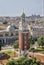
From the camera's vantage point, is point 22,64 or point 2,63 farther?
point 2,63

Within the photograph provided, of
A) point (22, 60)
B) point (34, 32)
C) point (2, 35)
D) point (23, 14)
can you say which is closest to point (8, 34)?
point (2, 35)

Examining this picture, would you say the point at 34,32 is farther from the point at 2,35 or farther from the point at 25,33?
the point at 25,33

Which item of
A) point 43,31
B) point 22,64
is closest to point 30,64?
point 22,64

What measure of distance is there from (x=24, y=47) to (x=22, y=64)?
146 inches

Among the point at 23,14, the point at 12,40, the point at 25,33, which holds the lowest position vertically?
the point at 12,40

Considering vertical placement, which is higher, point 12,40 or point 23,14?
point 23,14

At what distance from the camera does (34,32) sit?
5109 centimetres

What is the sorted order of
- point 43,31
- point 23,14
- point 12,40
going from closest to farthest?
point 23,14 → point 12,40 → point 43,31

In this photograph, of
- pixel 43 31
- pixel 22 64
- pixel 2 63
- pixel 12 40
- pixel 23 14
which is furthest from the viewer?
pixel 43 31

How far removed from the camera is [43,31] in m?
52.1

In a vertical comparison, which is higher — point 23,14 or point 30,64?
point 23,14

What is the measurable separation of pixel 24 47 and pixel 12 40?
24120 millimetres

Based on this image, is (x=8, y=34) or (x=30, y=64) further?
(x=8, y=34)

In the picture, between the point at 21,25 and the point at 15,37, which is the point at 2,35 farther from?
the point at 21,25
